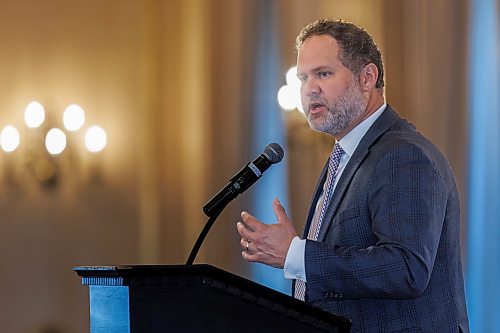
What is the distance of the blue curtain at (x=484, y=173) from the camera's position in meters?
4.88

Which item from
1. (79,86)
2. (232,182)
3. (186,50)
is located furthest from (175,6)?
(232,182)

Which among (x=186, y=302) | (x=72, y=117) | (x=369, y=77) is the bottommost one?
(x=186, y=302)

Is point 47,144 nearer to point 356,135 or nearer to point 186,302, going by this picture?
point 356,135

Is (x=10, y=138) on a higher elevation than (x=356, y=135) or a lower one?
higher

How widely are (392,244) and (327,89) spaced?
538 mm

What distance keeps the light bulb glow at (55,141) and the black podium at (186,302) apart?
198 inches

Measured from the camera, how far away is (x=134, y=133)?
7.15m

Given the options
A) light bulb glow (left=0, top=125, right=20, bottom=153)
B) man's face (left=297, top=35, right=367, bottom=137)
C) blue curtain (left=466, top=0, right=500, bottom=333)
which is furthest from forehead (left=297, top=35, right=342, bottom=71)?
light bulb glow (left=0, top=125, right=20, bottom=153)

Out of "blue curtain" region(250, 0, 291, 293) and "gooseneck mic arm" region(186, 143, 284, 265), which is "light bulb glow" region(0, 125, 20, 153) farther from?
"gooseneck mic arm" region(186, 143, 284, 265)

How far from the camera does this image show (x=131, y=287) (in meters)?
1.78

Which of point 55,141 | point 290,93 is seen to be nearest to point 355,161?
point 290,93

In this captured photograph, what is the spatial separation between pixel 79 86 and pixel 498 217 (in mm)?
3424

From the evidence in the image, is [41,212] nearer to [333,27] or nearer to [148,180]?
[148,180]

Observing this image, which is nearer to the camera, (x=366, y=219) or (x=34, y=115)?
(x=366, y=219)
